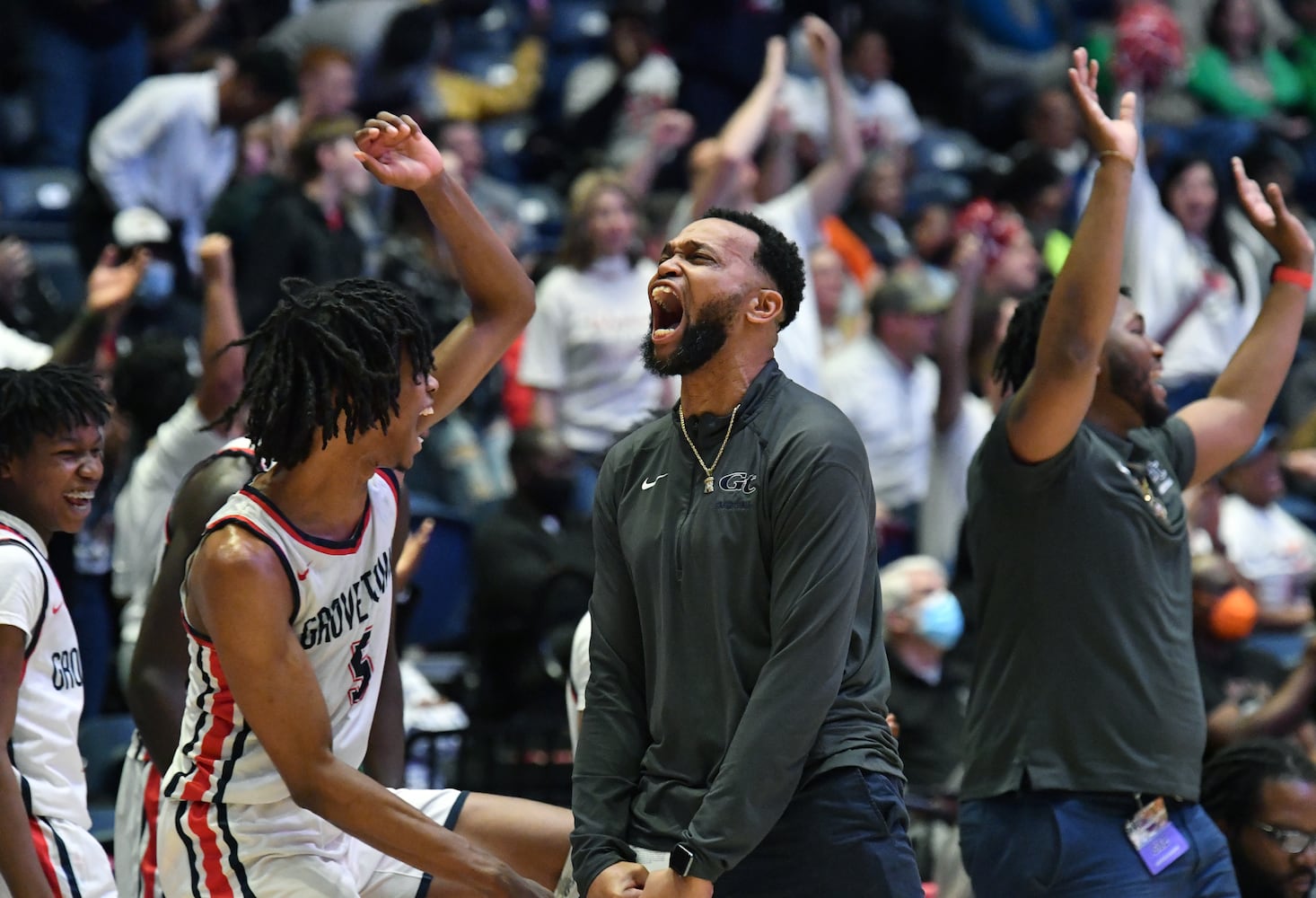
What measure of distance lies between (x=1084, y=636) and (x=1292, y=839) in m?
1.16

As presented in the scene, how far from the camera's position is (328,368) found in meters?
3.50

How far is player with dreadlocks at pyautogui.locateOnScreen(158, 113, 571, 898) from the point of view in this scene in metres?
3.30

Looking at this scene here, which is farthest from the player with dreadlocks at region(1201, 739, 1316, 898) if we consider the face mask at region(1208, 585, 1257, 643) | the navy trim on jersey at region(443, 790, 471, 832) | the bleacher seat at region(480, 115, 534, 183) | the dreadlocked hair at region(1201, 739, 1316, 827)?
the bleacher seat at region(480, 115, 534, 183)

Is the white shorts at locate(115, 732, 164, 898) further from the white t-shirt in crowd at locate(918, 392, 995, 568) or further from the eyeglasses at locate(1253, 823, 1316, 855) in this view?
the white t-shirt in crowd at locate(918, 392, 995, 568)

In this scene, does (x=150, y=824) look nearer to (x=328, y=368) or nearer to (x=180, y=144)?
(x=328, y=368)

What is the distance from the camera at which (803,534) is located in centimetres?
323

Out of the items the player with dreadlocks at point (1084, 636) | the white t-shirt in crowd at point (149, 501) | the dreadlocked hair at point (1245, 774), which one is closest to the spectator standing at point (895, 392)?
the dreadlocked hair at point (1245, 774)

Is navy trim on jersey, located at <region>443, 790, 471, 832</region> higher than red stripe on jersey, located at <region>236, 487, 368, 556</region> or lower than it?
lower

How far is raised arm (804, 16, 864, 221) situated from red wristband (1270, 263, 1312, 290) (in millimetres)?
3198

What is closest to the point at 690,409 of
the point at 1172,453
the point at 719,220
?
the point at 719,220

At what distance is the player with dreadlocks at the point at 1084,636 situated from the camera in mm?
3910

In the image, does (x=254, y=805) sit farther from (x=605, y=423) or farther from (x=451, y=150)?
(x=451, y=150)

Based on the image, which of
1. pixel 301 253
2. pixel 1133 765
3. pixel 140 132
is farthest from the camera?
pixel 140 132

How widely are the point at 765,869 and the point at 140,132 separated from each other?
235 inches
